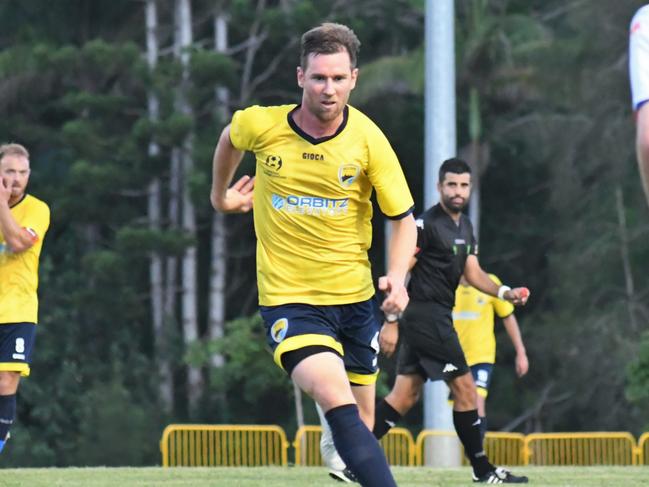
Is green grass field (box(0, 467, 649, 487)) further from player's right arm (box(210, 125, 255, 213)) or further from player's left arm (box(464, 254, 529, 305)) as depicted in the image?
player's right arm (box(210, 125, 255, 213))

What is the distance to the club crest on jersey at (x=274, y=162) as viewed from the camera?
8.16 meters

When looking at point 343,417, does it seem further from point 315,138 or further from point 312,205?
point 315,138

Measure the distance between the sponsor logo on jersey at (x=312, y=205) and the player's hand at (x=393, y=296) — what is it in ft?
2.33

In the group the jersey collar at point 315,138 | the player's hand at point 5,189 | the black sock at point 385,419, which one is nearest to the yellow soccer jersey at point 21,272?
the player's hand at point 5,189

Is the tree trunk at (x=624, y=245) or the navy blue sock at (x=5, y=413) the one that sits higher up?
the tree trunk at (x=624, y=245)

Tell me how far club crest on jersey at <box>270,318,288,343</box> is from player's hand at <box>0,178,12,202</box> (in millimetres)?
3309

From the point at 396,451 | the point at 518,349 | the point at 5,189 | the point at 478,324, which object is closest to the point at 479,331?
the point at 478,324

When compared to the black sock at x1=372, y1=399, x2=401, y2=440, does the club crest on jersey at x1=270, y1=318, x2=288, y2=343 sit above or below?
above

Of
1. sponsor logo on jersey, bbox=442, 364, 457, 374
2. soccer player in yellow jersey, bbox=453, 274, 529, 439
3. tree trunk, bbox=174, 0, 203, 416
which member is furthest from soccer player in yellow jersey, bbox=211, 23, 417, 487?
tree trunk, bbox=174, 0, 203, 416

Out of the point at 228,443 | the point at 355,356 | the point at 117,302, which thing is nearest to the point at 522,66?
the point at 117,302

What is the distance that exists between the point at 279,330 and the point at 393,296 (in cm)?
73

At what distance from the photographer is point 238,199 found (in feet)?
Result: 28.8

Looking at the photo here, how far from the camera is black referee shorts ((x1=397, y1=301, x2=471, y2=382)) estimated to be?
1174 centimetres

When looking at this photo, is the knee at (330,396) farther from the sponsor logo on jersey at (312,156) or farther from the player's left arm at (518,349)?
the player's left arm at (518,349)
